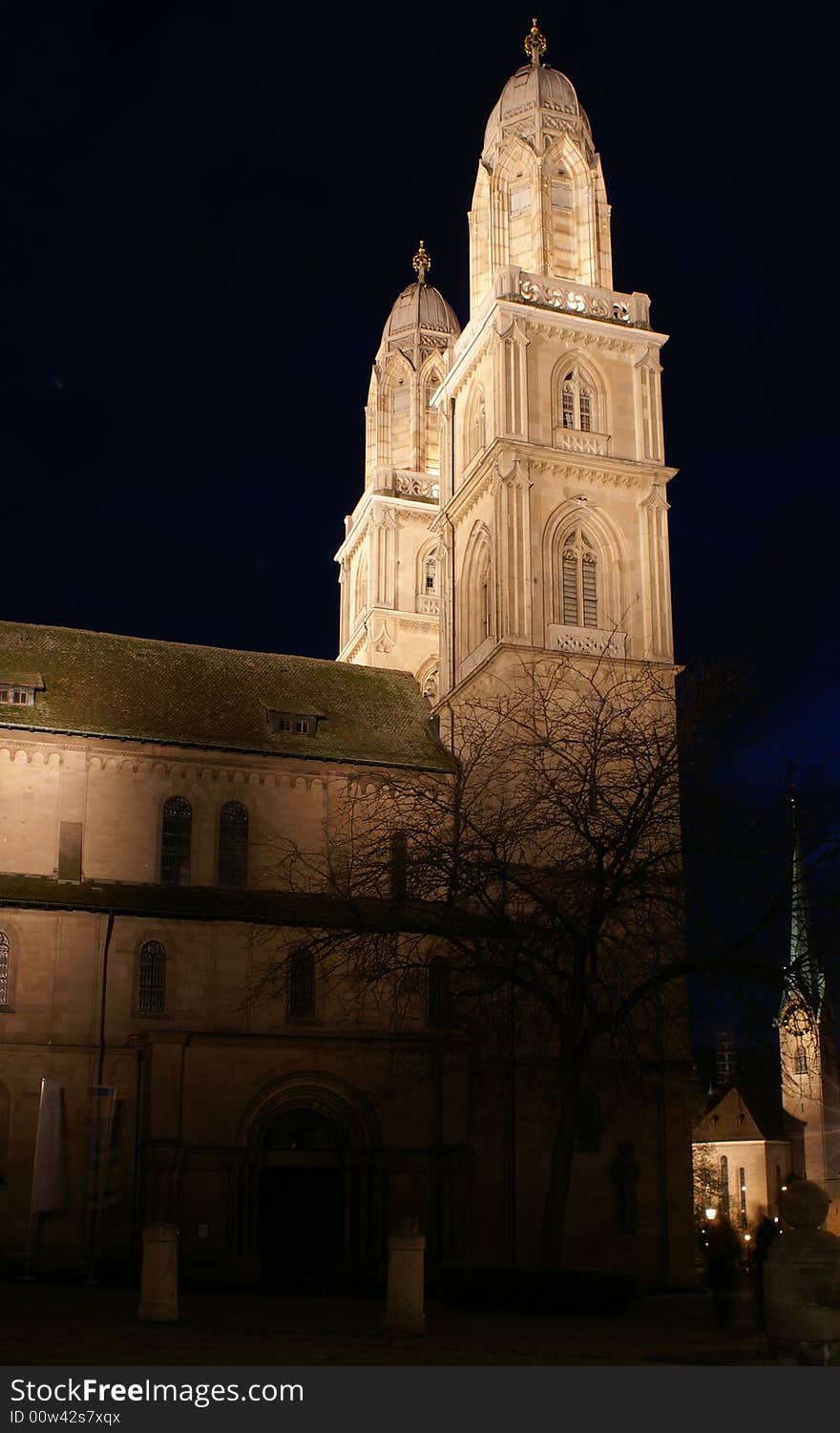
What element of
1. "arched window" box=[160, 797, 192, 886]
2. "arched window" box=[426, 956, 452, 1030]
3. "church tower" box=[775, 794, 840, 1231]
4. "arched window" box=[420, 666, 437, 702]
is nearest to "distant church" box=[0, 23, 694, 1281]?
"arched window" box=[160, 797, 192, 886]

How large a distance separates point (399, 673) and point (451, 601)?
10.4 feet

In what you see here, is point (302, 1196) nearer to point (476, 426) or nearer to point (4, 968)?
point (4, 968)

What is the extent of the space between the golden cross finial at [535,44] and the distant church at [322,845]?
0.19 m

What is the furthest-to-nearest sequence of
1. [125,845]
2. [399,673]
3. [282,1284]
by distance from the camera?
[399,673] → [125,845] → [282,1284]

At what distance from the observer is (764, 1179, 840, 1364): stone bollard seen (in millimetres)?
14992

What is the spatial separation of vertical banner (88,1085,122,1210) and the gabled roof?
210 ft

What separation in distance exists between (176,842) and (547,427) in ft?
63.2

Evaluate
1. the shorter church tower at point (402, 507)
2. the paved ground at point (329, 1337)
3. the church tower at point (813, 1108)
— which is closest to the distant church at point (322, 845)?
the shorter church tower at point (402, 507)

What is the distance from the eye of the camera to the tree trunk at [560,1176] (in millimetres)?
28250

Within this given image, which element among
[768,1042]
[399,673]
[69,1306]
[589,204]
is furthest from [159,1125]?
[589,204]

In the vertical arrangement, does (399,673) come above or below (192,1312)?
above

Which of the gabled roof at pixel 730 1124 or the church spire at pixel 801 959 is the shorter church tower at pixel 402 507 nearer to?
the church spire at pixel 801 959

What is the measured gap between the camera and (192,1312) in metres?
25.2

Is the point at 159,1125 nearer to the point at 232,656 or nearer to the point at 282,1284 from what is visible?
the point at 282,1284
